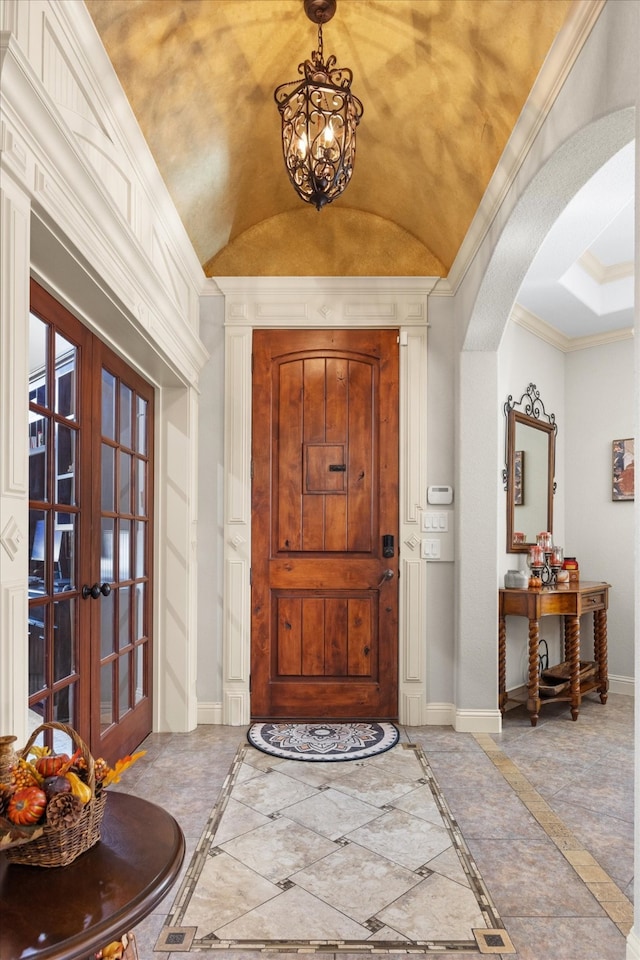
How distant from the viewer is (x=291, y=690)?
3.98 m

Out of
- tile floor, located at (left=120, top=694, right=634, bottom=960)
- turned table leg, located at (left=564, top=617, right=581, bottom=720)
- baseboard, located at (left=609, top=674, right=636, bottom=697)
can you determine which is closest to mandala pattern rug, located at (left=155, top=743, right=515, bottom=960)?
tile floor, located at (left=120, top=694, right=634, bottom=960)

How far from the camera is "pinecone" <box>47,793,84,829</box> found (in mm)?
1096

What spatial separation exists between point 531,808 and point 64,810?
2.23 meters

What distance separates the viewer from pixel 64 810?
1.11 metres

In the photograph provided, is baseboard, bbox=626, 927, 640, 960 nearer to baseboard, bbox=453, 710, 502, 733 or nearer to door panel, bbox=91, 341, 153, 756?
Result: door panel, bbox=91, 341, 153, 756

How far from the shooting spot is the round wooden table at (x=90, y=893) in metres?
0.97

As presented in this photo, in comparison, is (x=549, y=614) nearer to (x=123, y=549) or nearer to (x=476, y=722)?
(x=476, y=722)

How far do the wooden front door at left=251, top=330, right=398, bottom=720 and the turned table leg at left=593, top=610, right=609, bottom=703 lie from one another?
4.95ft

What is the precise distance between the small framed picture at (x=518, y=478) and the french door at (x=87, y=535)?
8.03ft

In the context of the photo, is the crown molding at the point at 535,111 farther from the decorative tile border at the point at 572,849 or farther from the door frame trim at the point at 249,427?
the decorative tile border at the point at 572,849

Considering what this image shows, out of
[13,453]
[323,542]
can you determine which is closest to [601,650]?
[323,542]

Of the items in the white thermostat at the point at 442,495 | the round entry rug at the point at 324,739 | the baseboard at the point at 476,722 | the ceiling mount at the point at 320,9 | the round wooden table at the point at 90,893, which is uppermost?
the ceiling mount at the point at 320,9

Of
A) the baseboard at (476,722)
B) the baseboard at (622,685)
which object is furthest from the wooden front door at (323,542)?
the baseboard at (622,685)

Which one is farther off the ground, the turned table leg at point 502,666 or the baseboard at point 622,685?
the turned table leg at point 502,666
